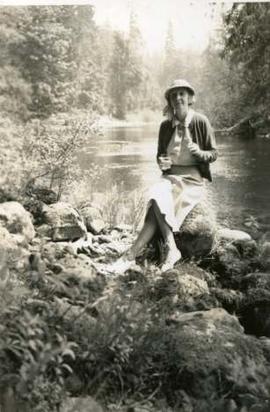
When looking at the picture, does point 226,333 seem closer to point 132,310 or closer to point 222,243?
point 132,310

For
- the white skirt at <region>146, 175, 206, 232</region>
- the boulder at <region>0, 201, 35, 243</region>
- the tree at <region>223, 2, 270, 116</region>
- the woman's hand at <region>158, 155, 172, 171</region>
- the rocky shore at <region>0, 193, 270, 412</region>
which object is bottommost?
the rocky shore at <region>0, 193, 270, 412</region>

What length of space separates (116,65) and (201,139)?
526 mm

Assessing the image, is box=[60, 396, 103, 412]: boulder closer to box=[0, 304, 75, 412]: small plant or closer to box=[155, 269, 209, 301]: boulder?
box=[0, 304, 75, 412]: small plant

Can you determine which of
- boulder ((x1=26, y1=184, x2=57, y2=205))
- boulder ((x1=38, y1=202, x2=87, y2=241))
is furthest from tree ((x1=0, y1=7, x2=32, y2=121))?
boulder ((x1=38, y1=202, x2=87, y2=241))

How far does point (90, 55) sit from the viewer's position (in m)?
2.60

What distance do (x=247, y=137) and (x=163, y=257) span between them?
2.25 ft

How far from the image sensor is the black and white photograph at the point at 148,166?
2170mm

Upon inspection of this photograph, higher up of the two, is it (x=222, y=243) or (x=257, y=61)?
(x=257, y=61)

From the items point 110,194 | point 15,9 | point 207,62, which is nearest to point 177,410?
point 110,194

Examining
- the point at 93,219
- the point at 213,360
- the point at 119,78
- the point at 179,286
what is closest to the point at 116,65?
the point at 119,78

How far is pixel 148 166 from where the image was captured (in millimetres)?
2574

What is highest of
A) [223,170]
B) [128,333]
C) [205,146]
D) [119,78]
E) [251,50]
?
[251,50]

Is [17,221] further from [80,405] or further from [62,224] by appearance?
[80,405]

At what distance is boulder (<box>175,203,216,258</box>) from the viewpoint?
2.54 metres
